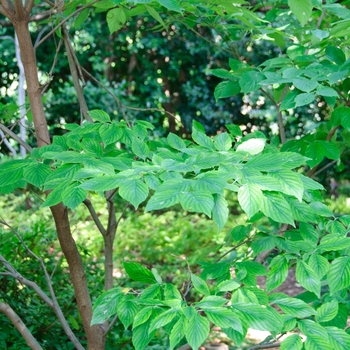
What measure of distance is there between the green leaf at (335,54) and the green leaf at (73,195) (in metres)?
1.09

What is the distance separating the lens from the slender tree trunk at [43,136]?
6.57 ft

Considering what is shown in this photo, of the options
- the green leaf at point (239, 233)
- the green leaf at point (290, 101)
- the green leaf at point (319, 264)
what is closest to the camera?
the green leaf at point (319, 264)

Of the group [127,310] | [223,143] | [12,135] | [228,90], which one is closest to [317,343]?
[127,310]

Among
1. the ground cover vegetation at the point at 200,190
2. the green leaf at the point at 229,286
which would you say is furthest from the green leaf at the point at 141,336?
the green leaf at the point at 229,286

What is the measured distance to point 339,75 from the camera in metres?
1.79

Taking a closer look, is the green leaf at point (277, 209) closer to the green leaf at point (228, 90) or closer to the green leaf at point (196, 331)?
the green leaf at point (196, 331)

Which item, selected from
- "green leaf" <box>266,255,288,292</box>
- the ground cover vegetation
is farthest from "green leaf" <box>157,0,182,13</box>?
"green leaf" <box>266,255,288,292</box>

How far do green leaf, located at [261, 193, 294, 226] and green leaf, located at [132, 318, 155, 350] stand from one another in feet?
1.45

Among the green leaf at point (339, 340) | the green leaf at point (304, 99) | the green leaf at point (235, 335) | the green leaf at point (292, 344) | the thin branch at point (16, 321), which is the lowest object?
the thin branch at point (16, 321)

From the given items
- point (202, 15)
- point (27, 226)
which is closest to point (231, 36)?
point (202, 15)

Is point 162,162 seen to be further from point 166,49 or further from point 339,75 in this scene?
point 166,49

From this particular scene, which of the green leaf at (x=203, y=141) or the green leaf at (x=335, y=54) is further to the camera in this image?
the green leaf at (x=335, y=54)

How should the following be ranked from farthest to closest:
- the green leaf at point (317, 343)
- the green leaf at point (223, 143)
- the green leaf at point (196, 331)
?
the green leaf at point (223, 143), the green leaf at point (317, 343), the green leaf at point (196, 331)

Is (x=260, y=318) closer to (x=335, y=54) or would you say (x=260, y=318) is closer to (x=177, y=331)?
(x=177, y=331)
